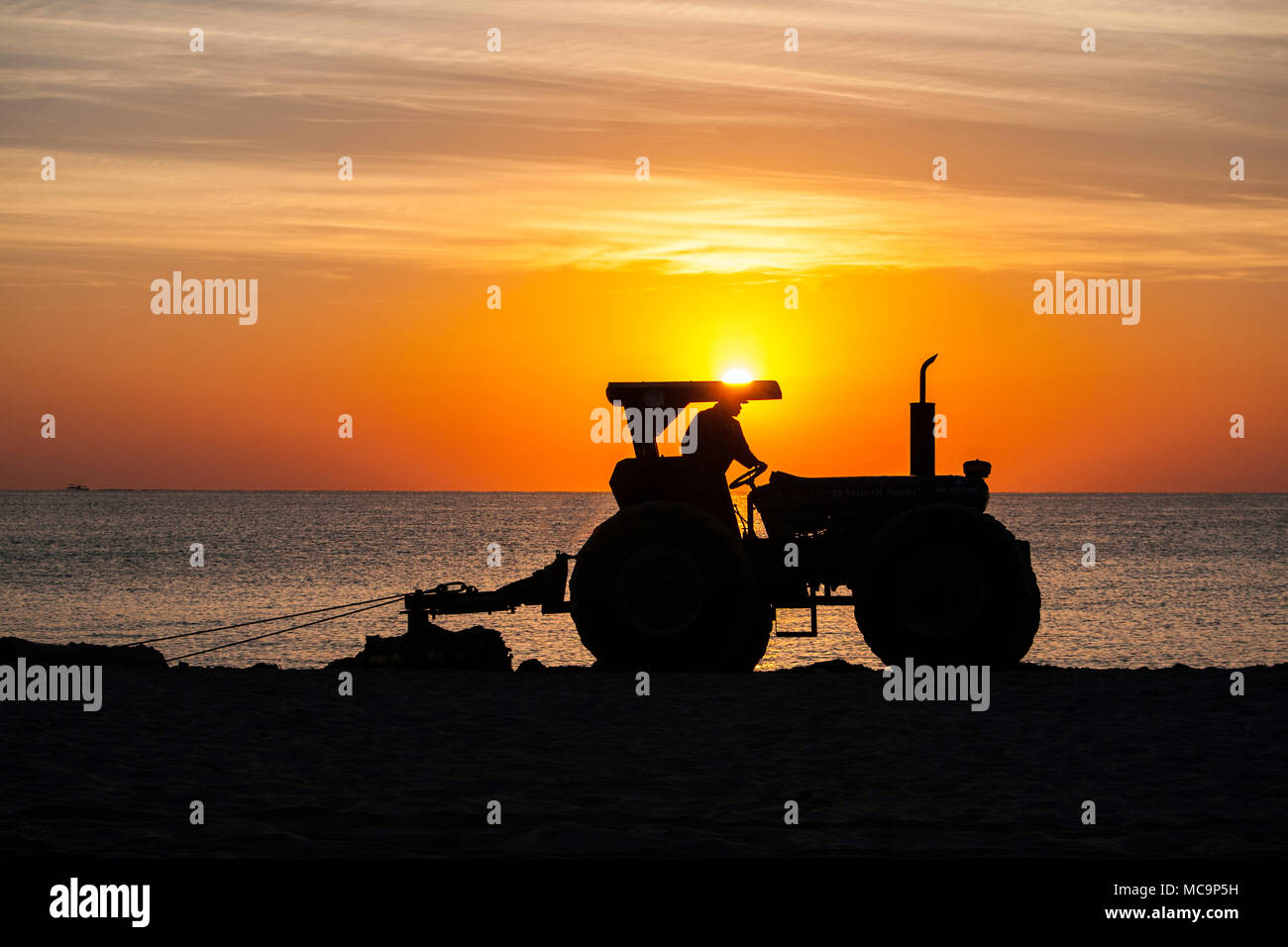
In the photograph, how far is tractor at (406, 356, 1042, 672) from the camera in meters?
11.2

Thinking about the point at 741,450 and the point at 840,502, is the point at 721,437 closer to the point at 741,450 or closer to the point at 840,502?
the point at 741,450

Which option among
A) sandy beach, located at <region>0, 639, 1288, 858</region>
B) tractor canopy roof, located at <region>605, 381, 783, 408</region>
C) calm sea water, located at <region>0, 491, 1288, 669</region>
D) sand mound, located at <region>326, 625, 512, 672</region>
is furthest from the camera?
calm sea water, located at <region>0, 491, 1288, 669</region>

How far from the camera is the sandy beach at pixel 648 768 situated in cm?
606

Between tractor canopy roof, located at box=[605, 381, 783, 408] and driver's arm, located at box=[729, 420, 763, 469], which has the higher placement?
tractor canopy roof, located at box=[605, 381, 783, 408]

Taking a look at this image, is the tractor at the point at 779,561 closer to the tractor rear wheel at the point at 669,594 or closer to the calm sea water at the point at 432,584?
the tractor rear wheel at the point at 669,594

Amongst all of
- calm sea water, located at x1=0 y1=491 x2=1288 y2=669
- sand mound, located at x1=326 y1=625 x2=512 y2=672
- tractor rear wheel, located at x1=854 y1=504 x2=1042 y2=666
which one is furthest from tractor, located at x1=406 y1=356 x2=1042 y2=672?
calm sea water, located at x1=0 y1=491 x2=1288 y2=669

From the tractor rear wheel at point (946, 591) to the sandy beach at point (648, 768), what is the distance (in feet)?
1.29

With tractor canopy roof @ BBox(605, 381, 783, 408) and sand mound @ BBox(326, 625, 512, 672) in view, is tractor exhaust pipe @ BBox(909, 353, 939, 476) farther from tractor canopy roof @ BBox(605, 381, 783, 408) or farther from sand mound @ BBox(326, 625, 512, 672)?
sand mound @ BBox(326, 625, 512, 672)

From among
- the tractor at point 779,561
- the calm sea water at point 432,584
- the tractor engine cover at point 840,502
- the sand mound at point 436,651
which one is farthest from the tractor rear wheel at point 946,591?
the calm sea water at point 432,584

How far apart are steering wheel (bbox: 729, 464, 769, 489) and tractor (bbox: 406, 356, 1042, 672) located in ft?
0.04

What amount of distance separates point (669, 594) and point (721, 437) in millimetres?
1434

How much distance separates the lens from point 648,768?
7.69 m
